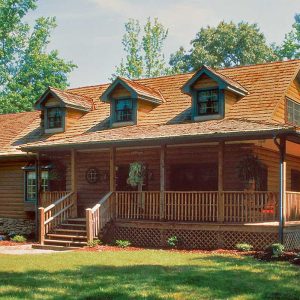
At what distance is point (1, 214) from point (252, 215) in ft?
46.5

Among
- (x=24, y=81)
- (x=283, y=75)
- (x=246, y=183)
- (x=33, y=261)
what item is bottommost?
(x=33, y=261)

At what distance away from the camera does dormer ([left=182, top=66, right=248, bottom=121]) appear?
22.7 meters

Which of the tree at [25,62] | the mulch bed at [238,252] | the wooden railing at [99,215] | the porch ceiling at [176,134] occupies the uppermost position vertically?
the tree at [25,62]

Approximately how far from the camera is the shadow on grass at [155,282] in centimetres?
1062

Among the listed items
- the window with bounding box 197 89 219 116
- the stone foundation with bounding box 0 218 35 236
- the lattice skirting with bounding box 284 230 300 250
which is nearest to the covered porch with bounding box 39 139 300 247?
the lattice skirting with bounding box 284 230 300 250

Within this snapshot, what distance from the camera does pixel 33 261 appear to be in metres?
16.0

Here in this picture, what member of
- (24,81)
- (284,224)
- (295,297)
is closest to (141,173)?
(284,224)

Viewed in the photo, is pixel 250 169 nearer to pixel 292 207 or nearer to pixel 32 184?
pixel 292 207

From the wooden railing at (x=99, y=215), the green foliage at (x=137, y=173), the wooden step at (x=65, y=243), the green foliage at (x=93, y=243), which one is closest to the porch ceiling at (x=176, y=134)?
the green foliage at (x=137, y=173)

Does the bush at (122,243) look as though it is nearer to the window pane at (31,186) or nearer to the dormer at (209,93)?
the dormer at (209,93)

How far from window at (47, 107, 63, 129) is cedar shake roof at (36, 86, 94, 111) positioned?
77 cm

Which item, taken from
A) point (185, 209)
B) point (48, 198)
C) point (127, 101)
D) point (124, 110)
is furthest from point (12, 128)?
point (185, 209)

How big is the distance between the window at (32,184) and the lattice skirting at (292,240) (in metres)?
13.0

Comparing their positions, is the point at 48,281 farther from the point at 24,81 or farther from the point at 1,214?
the point at 24,81
